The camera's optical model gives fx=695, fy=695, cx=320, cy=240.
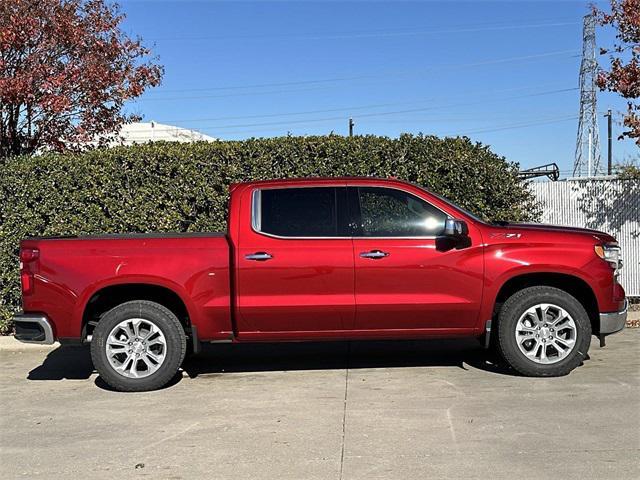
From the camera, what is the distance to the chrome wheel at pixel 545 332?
655 cm

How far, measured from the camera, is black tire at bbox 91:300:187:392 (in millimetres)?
6457

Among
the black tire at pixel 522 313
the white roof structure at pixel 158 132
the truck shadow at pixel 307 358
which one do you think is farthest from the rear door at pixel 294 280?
the white roof structure at pixel 158 132

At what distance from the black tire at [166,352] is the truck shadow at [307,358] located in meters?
0.44

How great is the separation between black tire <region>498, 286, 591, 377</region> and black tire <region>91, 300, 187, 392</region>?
3.05 meters

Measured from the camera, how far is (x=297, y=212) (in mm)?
6641

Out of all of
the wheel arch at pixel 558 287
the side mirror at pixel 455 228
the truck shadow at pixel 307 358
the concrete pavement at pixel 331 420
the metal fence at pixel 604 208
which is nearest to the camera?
the concrete pavement at pixel 331 420

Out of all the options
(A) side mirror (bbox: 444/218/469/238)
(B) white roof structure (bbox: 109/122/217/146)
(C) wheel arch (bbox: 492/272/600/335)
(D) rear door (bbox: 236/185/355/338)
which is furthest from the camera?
(B) white roof structure (bbox: 109/122/217/146)

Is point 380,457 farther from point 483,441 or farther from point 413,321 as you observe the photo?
point 413,321

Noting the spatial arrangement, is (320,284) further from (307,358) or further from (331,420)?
(307,358)

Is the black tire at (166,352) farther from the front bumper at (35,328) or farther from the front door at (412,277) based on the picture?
the front door at (412,277)

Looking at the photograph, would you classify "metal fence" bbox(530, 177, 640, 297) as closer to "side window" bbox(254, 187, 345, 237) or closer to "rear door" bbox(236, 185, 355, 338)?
"side window" bbox(254, 187, 345, 237)

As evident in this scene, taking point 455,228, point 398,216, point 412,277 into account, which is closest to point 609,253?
point 455,228

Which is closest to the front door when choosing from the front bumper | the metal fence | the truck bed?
the truck bed

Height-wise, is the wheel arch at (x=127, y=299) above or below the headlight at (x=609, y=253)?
below
